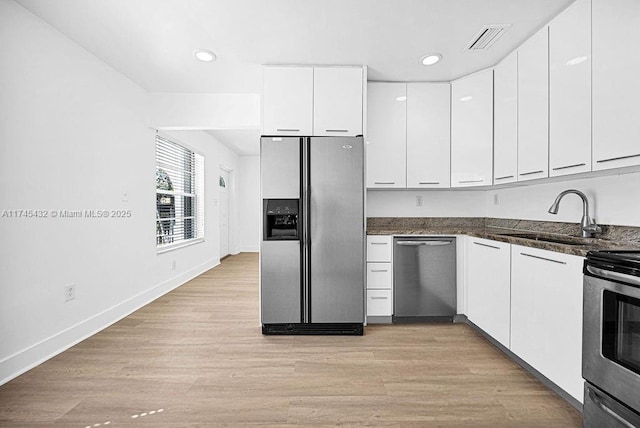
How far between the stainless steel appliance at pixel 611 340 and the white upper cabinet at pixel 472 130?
1682mm

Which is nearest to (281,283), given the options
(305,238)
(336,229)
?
(305,238)

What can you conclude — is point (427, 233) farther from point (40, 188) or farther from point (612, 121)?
point (40, 188)

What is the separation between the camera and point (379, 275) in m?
3.15

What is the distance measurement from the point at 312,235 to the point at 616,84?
7.33ft

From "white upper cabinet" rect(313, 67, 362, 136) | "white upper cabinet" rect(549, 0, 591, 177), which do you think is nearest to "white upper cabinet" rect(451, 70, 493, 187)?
"white upper cabinet" rect(549, 0, 591, 177)

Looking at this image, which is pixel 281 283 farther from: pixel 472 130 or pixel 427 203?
pixel 472 130

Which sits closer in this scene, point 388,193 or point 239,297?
point 388,193

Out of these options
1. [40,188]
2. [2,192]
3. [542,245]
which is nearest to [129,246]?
[40,188]

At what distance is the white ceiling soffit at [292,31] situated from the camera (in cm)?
221

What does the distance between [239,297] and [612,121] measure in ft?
12.7

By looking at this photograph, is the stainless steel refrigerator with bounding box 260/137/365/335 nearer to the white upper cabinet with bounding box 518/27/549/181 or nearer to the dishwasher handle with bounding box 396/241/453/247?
the dishwasher handle with bounding box 396/241/453/247

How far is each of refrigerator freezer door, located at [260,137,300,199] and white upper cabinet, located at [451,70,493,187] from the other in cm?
165

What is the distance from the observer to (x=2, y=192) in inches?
84.7

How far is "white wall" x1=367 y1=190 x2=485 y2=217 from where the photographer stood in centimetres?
373
